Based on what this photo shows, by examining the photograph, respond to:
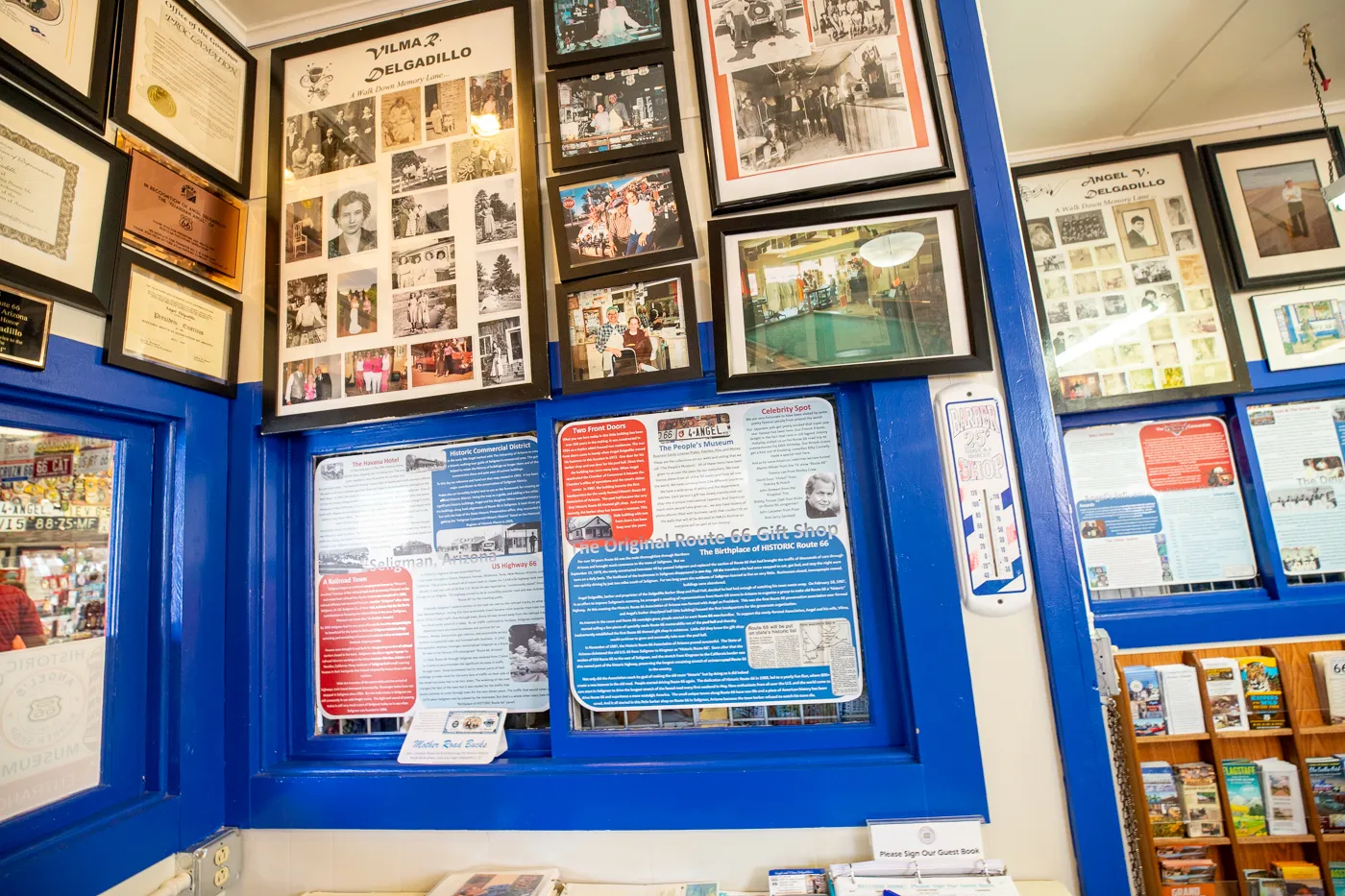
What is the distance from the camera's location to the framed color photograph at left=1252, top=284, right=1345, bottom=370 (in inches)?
98.6

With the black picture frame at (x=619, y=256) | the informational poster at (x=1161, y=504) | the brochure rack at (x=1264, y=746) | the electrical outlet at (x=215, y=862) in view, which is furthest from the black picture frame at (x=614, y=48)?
the brochure rack at (x=1264, y=746)

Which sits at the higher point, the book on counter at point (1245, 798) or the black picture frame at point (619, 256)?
the black picture frame at point (619, 256)

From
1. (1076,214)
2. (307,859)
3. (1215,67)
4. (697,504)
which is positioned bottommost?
(307,859)

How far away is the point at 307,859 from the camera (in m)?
1.45

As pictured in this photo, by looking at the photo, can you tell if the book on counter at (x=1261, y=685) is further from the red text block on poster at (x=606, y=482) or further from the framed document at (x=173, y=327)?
the framed document at (x=173, y=327)

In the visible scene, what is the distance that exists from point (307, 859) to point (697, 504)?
4.33 ft

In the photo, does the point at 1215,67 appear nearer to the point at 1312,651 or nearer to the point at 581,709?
the point at 1312,651

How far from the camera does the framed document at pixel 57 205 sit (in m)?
1.15

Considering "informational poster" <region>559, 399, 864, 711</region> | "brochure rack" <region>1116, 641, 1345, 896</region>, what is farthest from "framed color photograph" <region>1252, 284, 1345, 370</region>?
"informational poster" <region>559, 399, 864, 711</region>

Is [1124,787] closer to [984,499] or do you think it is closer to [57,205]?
[984,499]

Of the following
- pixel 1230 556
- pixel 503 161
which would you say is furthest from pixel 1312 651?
pixel 503 161

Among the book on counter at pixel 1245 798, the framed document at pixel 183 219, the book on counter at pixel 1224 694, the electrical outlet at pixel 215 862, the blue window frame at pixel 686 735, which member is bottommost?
the book on counter at pixel 1245 798

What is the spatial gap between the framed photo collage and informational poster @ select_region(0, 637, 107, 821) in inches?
24.8

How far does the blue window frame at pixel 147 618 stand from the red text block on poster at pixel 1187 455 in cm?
354
